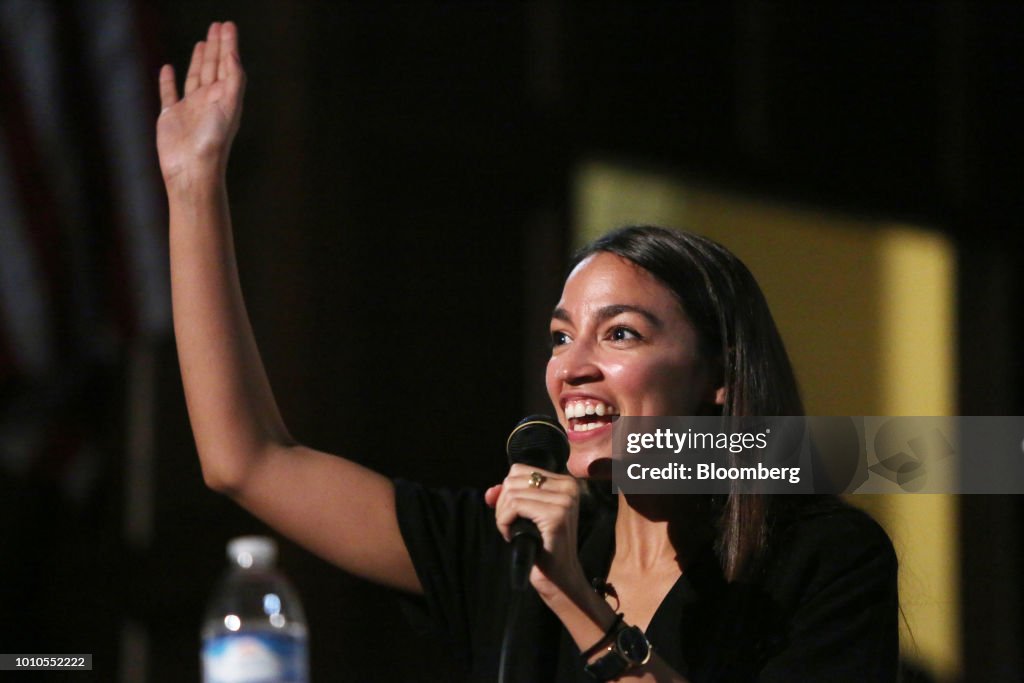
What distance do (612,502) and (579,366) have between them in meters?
0.32

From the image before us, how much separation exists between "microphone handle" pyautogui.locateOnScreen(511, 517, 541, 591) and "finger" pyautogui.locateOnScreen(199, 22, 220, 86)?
962 millimetres

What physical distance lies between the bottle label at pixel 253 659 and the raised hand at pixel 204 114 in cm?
82

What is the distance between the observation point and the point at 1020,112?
518cm

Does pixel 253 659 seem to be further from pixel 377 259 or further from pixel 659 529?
pixel 377 259

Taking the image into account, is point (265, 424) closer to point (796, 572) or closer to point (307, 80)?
point (796, 572)

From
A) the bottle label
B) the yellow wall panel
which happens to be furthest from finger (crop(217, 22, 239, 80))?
the yellow wall panel

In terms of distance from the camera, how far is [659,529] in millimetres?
2014

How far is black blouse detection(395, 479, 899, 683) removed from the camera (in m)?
1.74

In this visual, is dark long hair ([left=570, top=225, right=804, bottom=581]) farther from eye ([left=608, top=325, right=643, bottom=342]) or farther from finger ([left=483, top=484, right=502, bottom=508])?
finger ([left=483, top=484, right=502, bottom=508])

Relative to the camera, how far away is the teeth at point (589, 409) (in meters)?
1.93

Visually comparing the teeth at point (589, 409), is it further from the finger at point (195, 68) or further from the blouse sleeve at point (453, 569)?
the finger at point (195, 68)

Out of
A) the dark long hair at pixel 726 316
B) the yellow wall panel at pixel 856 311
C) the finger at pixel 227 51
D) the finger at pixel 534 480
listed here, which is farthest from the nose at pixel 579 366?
the yellow wall panel at pixel 856 311

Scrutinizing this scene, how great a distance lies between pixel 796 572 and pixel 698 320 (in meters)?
0.43

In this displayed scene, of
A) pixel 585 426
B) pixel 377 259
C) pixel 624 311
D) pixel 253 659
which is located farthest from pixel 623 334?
pixel 377 259
